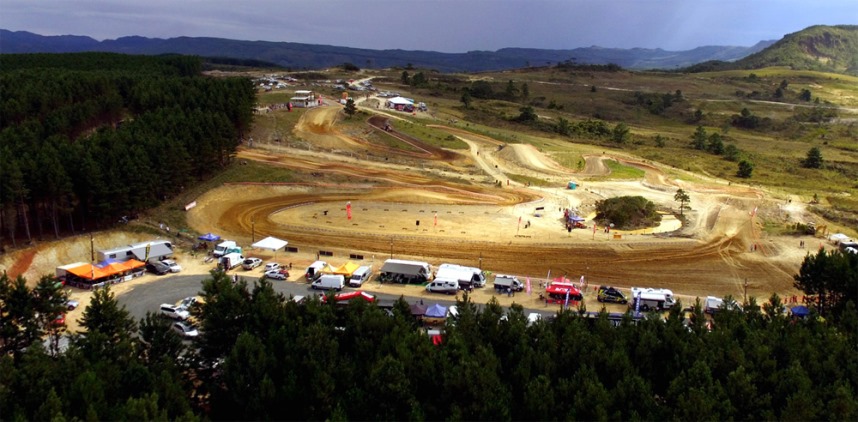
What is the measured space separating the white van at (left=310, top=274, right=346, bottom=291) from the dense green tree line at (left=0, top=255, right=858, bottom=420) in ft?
37.8

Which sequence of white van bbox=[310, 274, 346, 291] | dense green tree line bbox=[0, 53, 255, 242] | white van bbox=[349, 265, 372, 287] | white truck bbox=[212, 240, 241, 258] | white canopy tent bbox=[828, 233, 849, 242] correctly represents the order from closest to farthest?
1. white van bbox=[310, 274, 346, 291]
2. white van bbox=[349, 265, 372, 287]
3. dense green tree line bbox=[0, 53, 255, 242]
4. white truck bbox=[212, 240, 241, 258]
5. white canopy tent bbox=[828, 233, 849, 242]

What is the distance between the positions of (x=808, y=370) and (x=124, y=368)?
27015 millimetres

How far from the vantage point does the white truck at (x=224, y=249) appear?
4381 centimetres

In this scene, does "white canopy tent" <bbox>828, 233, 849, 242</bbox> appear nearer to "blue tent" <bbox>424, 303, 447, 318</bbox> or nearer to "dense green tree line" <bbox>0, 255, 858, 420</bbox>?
"dense green tree line" <bbox>0, 255, 858, 420</bbox>

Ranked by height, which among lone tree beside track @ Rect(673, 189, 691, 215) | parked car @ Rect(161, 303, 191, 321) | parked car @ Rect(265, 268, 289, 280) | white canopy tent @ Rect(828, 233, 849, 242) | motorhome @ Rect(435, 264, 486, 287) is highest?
lone tree beside track @ Rect(673, 189, 691, 215)

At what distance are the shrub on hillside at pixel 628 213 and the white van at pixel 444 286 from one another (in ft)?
76.6

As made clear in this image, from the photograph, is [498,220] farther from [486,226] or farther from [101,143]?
[101,143]

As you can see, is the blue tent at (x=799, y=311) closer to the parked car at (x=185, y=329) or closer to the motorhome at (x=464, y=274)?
the motorhome at (x=464, y=274)

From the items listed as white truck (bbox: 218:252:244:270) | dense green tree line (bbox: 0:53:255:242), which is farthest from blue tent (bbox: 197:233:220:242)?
dense green tree line (bbox: 0:53:255:242)

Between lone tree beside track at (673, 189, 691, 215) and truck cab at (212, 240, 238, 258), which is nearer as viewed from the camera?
truck cab at (212, 240, 238, 258)

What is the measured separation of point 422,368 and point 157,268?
1106 inches

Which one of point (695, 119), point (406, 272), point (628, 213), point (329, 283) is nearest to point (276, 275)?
point (329, 283)

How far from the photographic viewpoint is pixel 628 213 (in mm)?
54906

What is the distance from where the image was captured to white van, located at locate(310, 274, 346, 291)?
125ft
